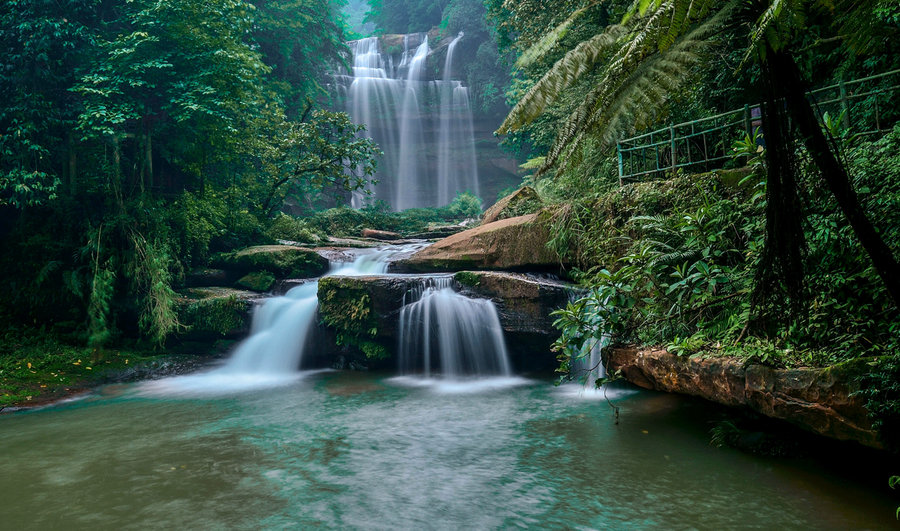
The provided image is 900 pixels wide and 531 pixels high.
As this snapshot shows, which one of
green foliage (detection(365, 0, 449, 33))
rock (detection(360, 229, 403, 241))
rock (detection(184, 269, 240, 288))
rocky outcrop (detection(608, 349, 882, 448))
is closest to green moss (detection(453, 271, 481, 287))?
rocky outcrop (detection(608, 349, 882, 448))

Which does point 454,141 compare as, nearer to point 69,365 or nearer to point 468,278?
point 468,278

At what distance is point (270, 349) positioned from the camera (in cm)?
1088

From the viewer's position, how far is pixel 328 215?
68.9ft

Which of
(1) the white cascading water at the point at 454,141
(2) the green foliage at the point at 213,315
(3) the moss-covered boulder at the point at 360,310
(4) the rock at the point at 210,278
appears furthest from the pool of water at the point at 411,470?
(1) the white cascading water at the point at 454,141

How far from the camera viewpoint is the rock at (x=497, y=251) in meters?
9.73

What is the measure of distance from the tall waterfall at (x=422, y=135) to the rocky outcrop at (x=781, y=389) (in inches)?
1256

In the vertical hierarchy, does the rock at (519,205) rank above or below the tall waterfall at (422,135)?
below

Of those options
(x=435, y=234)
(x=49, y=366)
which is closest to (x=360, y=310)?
(x=49, y=366)

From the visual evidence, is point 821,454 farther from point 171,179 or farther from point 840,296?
point 171,179

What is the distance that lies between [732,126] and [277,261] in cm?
988

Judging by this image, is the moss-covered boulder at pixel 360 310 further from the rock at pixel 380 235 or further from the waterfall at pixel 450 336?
the rock at pixel 380 235

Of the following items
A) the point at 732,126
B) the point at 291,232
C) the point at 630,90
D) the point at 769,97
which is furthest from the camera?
the point at 291,232

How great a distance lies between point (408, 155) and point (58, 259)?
27.7m

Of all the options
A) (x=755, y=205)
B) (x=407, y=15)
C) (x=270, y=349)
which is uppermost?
(x=407, y=15)
